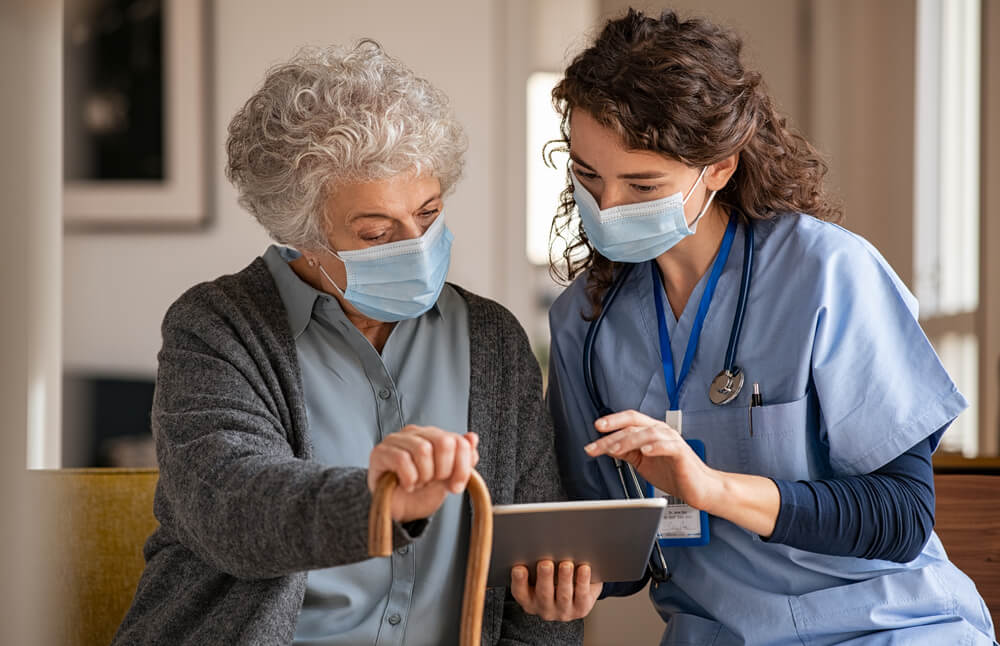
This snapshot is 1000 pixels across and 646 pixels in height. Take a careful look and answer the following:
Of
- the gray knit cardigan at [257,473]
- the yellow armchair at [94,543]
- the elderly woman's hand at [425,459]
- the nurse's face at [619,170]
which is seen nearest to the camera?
the elderly woman's hand at [425,459]

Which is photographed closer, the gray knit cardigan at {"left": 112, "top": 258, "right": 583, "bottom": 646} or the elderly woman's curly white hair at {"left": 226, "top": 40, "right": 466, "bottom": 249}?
the gray knit cardigan at {"left": 112, "top": 258, "right": 583, "bottom": 646}

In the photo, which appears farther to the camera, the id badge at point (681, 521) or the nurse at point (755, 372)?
the id badge at point (681, 521)

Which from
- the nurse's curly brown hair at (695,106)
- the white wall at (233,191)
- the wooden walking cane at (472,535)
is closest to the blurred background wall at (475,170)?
the white wall at (233,191)

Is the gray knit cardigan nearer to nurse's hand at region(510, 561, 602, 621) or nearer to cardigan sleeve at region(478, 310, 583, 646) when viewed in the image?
cardigan sleeve at region(478, 310, 583, 646)

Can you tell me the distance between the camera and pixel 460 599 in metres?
1.49

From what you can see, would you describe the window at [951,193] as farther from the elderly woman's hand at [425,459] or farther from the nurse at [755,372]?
the elderly woman's hand at [425,459]

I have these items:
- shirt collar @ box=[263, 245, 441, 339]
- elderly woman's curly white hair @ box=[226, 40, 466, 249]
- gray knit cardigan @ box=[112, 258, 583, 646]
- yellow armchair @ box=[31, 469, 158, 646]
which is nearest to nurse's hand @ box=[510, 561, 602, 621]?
gray knit cardigan @ box=[112, 258, 583, 646]

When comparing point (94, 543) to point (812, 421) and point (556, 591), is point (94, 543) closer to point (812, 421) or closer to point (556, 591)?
point (556, 591)

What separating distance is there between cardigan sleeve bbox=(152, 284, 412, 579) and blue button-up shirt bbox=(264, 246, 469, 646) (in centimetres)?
7

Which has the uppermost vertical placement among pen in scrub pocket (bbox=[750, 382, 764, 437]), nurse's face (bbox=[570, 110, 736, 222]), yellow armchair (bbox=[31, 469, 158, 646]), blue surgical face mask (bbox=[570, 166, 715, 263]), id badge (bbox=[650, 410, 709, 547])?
nurse's face (bbox=[570, 110, 736, 222])

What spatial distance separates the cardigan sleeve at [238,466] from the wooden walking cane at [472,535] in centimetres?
4

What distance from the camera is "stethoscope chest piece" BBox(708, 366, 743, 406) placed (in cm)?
152

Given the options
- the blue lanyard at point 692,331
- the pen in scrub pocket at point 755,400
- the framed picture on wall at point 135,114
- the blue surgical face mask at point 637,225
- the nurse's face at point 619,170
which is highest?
the framed picture on wall at point 135,114

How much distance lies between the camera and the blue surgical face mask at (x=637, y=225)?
151 cm
